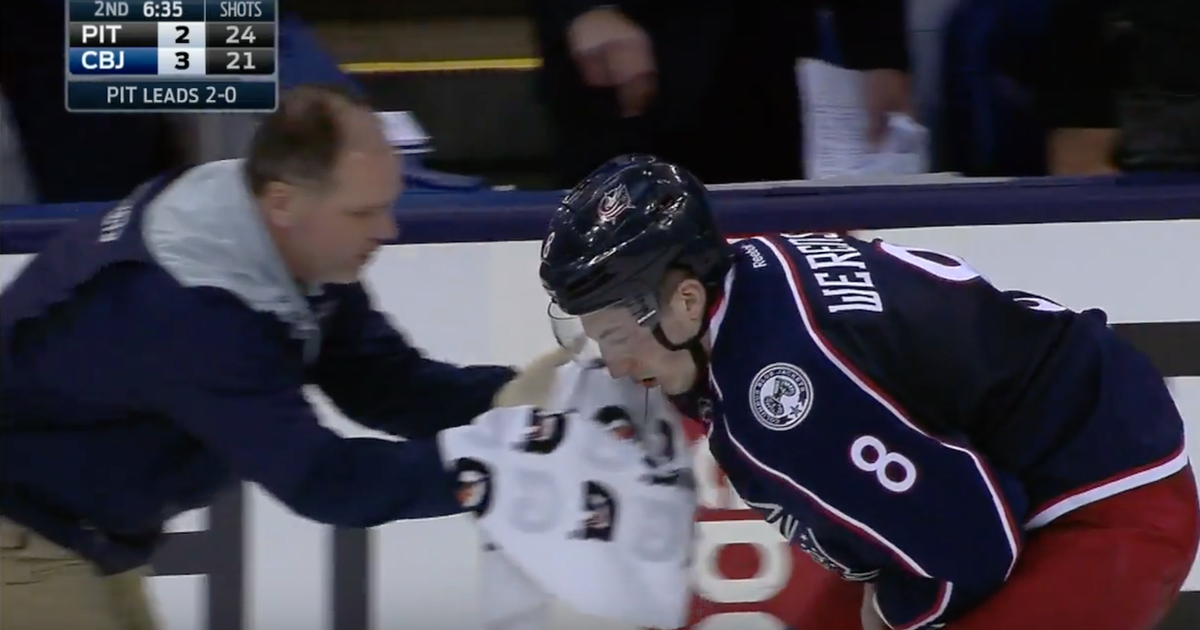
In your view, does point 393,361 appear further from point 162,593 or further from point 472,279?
point 162,593

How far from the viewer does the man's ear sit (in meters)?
1.85

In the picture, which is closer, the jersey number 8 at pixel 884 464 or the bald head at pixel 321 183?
the jersey number 8 at pixel 884 464

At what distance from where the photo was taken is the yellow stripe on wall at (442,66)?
279 centimetres

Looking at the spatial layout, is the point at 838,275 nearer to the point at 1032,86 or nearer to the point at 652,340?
the point at 652,340

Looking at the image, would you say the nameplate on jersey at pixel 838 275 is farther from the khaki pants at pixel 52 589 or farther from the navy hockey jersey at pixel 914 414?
the khaki pants at pixel 52 589

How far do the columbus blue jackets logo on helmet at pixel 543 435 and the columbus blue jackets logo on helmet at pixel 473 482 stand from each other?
48mm

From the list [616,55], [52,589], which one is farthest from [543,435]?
[616,55]

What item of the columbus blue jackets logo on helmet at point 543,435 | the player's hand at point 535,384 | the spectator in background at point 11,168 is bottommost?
the columbus blue jackets logo on helmet at point 543,435

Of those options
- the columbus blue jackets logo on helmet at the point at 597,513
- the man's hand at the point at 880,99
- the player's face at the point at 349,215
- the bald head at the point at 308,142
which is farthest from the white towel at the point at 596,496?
the man's hand at the point at 880,99

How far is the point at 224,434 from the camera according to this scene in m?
1.83

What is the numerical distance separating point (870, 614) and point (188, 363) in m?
0.77

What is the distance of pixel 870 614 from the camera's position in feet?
5.90

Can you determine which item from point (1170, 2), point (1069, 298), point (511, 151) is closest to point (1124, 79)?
point (1170, 2)
